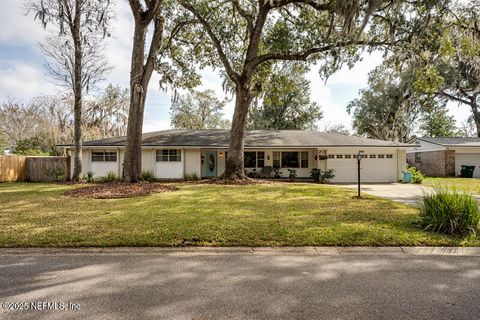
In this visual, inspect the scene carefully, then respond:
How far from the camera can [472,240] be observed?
4.83 metres

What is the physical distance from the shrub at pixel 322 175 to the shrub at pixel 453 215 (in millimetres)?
11574

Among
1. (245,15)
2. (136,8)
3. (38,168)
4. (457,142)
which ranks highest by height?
(245,15)

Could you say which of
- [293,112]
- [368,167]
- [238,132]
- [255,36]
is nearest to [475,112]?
[293,112]

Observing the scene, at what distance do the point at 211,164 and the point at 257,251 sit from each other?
49.6ft

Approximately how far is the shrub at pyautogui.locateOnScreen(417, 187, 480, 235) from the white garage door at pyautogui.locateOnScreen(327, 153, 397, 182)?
1269cm

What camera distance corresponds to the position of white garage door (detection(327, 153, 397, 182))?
18.1 metres

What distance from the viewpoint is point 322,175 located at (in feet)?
56.5

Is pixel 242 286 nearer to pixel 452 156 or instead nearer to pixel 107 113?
pixel 452 156

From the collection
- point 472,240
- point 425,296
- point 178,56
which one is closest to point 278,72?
point 178,56

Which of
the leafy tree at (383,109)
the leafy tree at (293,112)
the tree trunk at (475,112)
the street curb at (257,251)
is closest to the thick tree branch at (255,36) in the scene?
the street curb at (257,251)

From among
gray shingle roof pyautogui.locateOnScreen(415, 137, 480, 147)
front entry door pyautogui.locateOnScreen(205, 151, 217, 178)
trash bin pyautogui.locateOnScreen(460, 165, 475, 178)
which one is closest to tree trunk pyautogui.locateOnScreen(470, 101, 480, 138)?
gray shingle roof pyautogui.locateOnScreen(415, 137, 480, 147)

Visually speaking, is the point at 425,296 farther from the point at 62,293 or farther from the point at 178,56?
the point at 178,56

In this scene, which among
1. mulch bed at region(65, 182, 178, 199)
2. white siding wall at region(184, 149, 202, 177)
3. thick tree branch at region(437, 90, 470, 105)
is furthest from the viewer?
thick tree branch at region(437, 90, 470, 105)

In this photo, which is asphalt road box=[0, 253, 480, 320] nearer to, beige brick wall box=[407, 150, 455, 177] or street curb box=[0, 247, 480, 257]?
street curb box=[0, 247, 480, 257]
